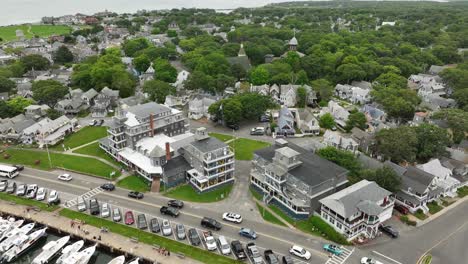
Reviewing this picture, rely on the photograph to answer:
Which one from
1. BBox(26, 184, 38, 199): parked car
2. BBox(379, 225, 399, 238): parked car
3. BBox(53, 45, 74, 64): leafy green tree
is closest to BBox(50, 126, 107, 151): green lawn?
BBox(26, 184, 38, 199): parked car

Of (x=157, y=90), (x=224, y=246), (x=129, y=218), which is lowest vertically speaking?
(x=224, y=246)

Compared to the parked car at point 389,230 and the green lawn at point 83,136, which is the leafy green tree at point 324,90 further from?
the green lawn at point 83,136

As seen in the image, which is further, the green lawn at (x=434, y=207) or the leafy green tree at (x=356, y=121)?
the leafy green tree at (x=356, y=121)

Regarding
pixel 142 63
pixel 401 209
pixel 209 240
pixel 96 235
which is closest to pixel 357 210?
pixel 401 209

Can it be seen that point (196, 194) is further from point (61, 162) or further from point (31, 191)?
point (61, 162)

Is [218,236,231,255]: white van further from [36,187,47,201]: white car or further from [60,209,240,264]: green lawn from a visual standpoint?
[36,187,47,201]: white car

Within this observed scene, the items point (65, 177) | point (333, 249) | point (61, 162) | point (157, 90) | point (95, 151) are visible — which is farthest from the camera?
point (157, 90)

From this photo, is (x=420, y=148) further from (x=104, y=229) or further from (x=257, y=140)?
(x=104, y=229)

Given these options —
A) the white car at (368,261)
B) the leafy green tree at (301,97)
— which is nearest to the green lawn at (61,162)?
the white car at (368,261)
